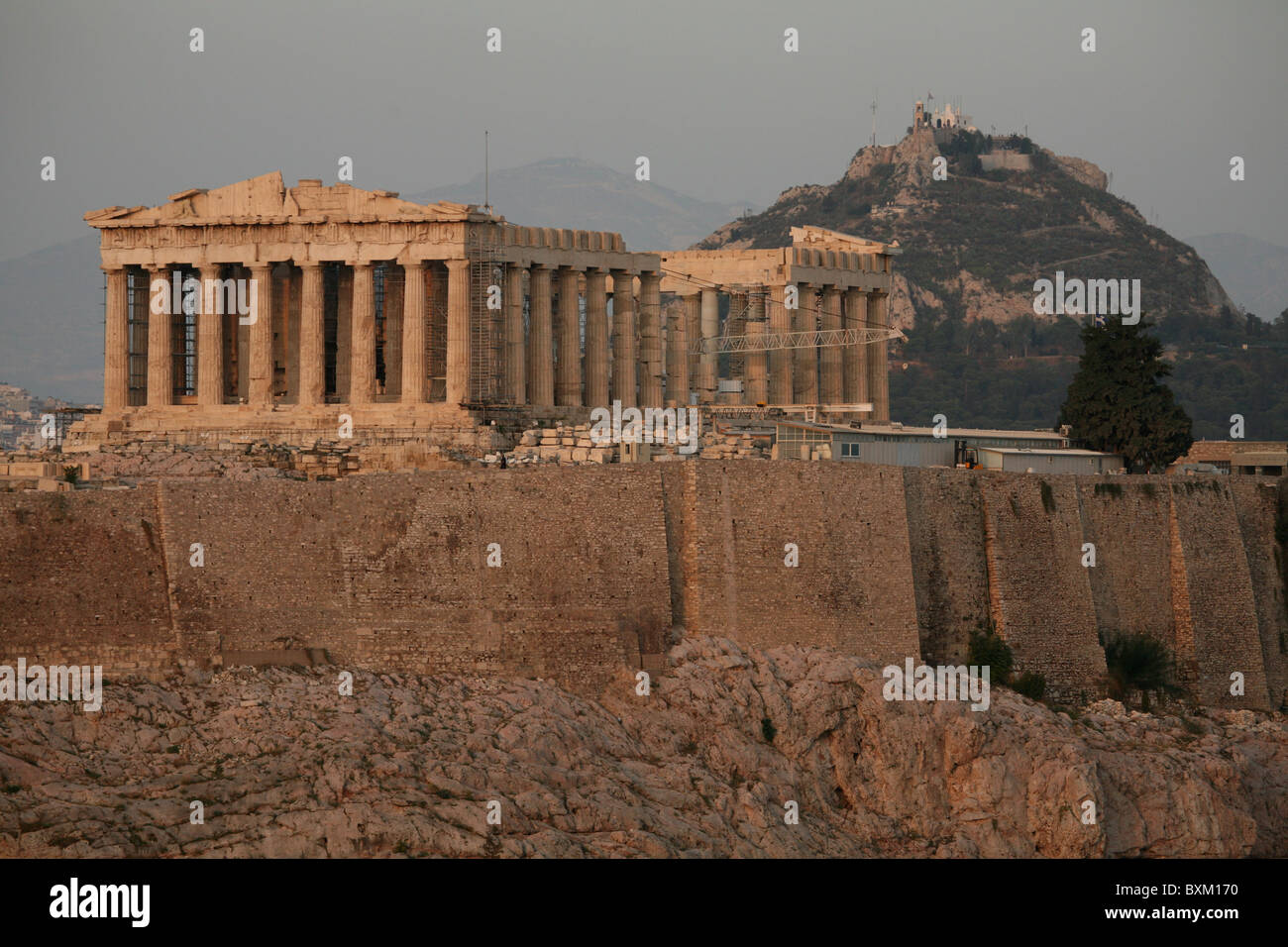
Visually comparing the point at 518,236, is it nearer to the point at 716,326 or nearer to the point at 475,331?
the point at 475,331

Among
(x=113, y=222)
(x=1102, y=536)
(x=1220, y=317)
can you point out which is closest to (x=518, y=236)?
(x=113, y=222)

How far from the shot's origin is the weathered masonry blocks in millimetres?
61406

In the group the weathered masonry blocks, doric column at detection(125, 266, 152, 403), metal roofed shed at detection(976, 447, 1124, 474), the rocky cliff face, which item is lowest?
the rocky cliff face

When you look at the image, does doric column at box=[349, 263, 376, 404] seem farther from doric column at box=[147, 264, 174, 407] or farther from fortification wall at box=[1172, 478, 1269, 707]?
fortification wall at box=[1172, 478, 1269, 707]

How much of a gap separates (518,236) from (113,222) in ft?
47.2

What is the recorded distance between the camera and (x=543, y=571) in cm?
6444

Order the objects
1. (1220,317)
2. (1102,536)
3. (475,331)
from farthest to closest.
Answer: (1220,317) < (475,331) < (1102,536)

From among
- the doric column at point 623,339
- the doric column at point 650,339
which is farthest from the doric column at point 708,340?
the doric column at point 623,339

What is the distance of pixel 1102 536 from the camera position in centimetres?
7712

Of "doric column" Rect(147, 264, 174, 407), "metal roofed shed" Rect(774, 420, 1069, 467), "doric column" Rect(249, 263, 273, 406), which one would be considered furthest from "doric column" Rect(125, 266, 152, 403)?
"metal roofed shed" Rect(774, 420, 1069, 467)

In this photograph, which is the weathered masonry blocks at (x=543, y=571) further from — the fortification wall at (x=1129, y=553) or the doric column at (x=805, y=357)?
the doric column at (x=805, y=357)

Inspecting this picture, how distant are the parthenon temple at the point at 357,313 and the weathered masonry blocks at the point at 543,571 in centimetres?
1723

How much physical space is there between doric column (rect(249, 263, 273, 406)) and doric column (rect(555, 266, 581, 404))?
406 inches

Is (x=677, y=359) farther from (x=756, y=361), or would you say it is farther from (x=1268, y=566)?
(x=1268, y=566)
